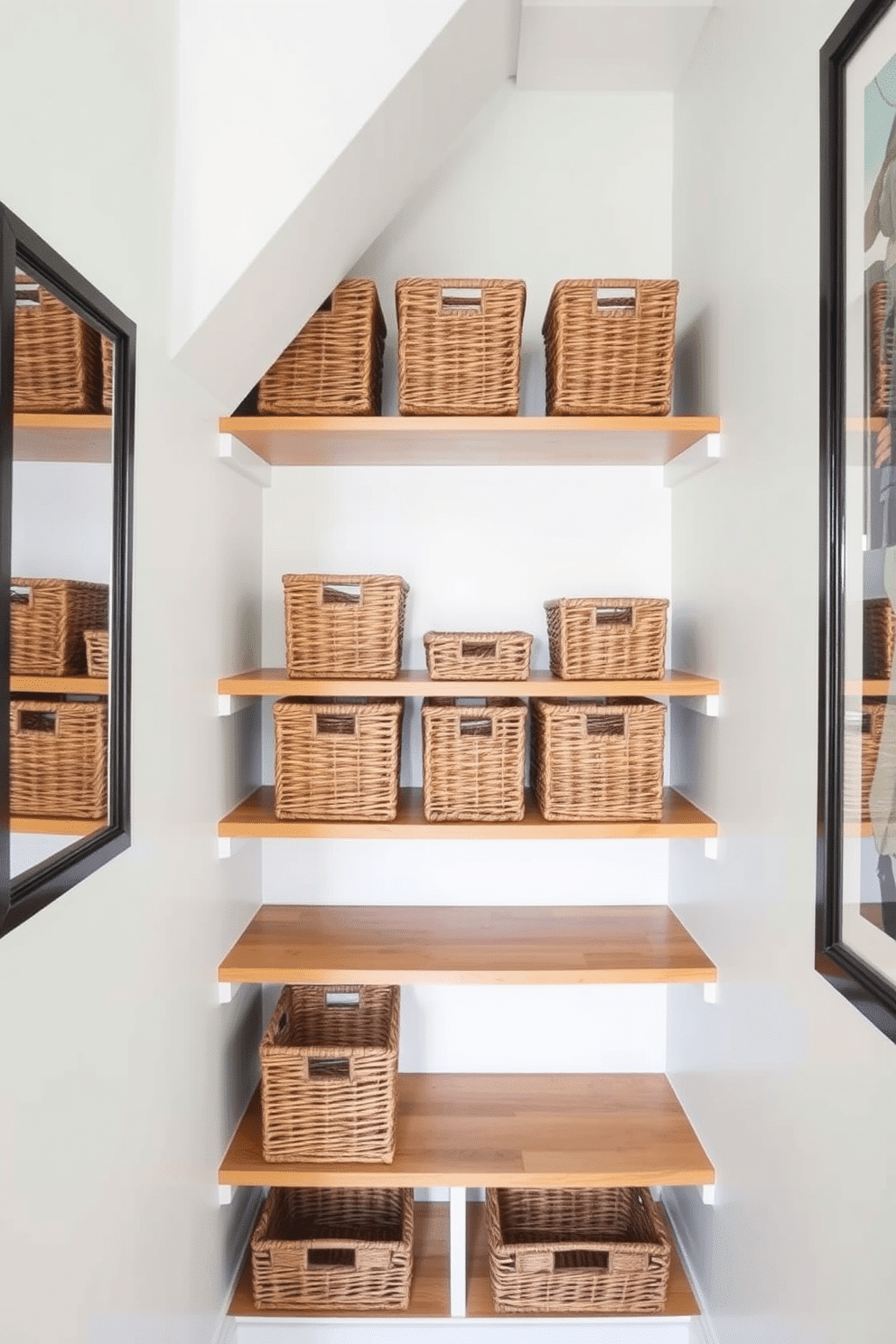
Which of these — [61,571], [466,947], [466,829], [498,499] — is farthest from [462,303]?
[466,947]

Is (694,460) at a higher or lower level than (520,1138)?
higher

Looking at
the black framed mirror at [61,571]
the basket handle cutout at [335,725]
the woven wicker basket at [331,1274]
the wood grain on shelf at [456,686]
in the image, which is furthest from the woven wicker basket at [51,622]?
the woven wicker basket at [331,1274]

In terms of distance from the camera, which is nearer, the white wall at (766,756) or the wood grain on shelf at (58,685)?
the wood grain on shelf at (58,685)

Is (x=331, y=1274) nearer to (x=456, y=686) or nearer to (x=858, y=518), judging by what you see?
(x=456, y=686)

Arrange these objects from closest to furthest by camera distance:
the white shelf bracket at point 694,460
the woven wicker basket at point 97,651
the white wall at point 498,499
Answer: the woven wicker basket at point 97,651 < the white shelf bracket at point 694,460 < the white wall at point 498,499

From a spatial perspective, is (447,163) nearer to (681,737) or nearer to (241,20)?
(241,20)

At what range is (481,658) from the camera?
1773 millimetres

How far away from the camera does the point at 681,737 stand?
2070 millimetres

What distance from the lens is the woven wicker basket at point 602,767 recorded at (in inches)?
70.2

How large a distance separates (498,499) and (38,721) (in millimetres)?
1344

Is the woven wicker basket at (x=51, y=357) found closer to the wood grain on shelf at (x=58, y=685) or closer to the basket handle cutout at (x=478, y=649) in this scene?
the wood grain on shelf at (x=58, y=685)

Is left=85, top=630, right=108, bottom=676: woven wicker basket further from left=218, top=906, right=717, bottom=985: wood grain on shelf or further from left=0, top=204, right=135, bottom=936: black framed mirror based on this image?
left=218, top=906, right=717, bottom=985: wood grain on shelf

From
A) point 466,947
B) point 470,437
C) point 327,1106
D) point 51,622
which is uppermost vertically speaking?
point 470,437

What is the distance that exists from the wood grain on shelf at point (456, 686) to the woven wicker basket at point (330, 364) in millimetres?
522
